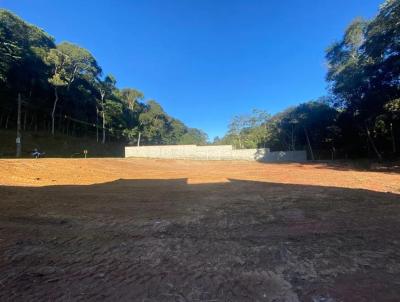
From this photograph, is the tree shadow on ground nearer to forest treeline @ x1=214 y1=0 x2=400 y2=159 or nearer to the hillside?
forest treeline @ x1=214 y1=0 x2=400 y2=159

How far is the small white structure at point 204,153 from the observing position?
39.1 metres

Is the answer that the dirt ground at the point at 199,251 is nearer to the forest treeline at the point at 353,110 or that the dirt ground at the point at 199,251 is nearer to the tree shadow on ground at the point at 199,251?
the tree shadow on ground at the point at 199,251

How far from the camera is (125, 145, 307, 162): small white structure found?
39062mm

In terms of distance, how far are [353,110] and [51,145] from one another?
3522 centimetres

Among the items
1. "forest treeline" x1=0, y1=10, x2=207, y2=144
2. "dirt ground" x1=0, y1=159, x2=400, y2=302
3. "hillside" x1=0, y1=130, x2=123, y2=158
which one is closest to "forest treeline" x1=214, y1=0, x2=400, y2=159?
"dirt ground" x1=0, y1=159, x2=400, y2=302

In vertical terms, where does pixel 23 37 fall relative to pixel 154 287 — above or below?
above

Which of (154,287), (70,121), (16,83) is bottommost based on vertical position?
(154,287)

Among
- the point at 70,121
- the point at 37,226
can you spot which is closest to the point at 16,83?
the point at 70,121

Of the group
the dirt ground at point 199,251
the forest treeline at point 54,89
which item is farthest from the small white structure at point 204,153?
the dirt ground at point 199,251

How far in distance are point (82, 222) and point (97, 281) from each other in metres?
2.73

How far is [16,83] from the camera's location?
36156 millimetres

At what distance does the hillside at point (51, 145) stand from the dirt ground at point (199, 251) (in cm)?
2715

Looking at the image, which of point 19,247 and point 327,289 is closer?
point 327,289

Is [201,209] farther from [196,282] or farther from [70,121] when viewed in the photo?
[70,121]
